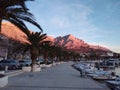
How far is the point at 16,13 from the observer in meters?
17.3

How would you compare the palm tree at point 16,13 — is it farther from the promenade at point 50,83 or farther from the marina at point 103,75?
the marina at point 103,75

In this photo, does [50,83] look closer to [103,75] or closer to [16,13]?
[16,13]

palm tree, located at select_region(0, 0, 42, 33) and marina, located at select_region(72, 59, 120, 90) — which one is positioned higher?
palm tree, located at select_region(0, 0, 42, 33)

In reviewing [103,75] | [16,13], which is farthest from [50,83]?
[103,75]

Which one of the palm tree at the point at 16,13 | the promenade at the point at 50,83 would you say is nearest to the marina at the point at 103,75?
the promenade at the point at 50,83

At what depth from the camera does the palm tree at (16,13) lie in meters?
16.0

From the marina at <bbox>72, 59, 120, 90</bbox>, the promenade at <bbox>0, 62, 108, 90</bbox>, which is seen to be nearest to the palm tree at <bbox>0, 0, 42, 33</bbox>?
the promenade at <bbox>0, 62, 108, 90</bbox>

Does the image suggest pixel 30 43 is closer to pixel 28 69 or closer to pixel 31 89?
pixel 28 69

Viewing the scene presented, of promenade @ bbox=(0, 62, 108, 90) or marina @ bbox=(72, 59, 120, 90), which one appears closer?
promenade @ bbox=(0, 62, 108, 90)

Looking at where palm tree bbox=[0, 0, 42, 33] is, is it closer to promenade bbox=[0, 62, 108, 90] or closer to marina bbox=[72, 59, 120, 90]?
promenade bbox=[0, 62, 108, 90]

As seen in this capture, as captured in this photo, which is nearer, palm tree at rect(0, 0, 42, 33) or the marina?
palm tree at rect(0, 0, 42, 33)

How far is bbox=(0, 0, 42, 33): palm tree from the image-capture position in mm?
15991

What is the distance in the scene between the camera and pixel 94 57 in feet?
637

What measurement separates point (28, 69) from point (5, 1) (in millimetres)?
27398
